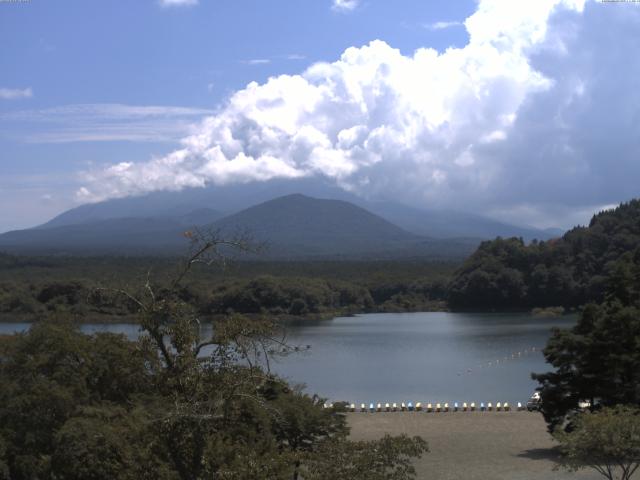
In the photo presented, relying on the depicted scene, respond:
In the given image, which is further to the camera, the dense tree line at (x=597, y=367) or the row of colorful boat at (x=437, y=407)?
the row of colorful boat at (x=437, y=407)

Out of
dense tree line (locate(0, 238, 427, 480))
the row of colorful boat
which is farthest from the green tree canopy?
the row of colorful boat

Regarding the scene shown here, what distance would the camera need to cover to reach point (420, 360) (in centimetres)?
3866

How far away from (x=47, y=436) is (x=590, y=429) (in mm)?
7835

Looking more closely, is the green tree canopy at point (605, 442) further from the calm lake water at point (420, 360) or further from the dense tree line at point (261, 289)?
the dense tree line at point (261, 289)

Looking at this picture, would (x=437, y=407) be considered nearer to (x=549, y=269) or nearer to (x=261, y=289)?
(x=261, y=289)

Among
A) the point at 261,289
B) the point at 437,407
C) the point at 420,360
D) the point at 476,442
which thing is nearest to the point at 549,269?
the point at 261,289

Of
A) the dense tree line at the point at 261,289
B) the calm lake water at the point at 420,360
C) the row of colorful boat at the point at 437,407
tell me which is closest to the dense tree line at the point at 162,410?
the calm lake water at the point at 420,360

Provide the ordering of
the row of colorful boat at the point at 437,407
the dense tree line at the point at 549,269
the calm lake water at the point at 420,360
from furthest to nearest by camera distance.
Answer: the dense tree line at the point at 549,269 < the calm lake water at the point at 420,360 < the row of colorful boat at the point at 437,407

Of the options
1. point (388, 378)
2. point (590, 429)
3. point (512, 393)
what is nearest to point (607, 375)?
point (590, 429)

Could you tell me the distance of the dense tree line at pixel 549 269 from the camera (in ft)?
229

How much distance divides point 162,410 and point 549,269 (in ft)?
218

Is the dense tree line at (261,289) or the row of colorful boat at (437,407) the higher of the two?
the dense tree line at (261,289)

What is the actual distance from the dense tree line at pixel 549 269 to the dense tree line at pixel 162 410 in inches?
2331

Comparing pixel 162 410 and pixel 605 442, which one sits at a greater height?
pixel 162 410
